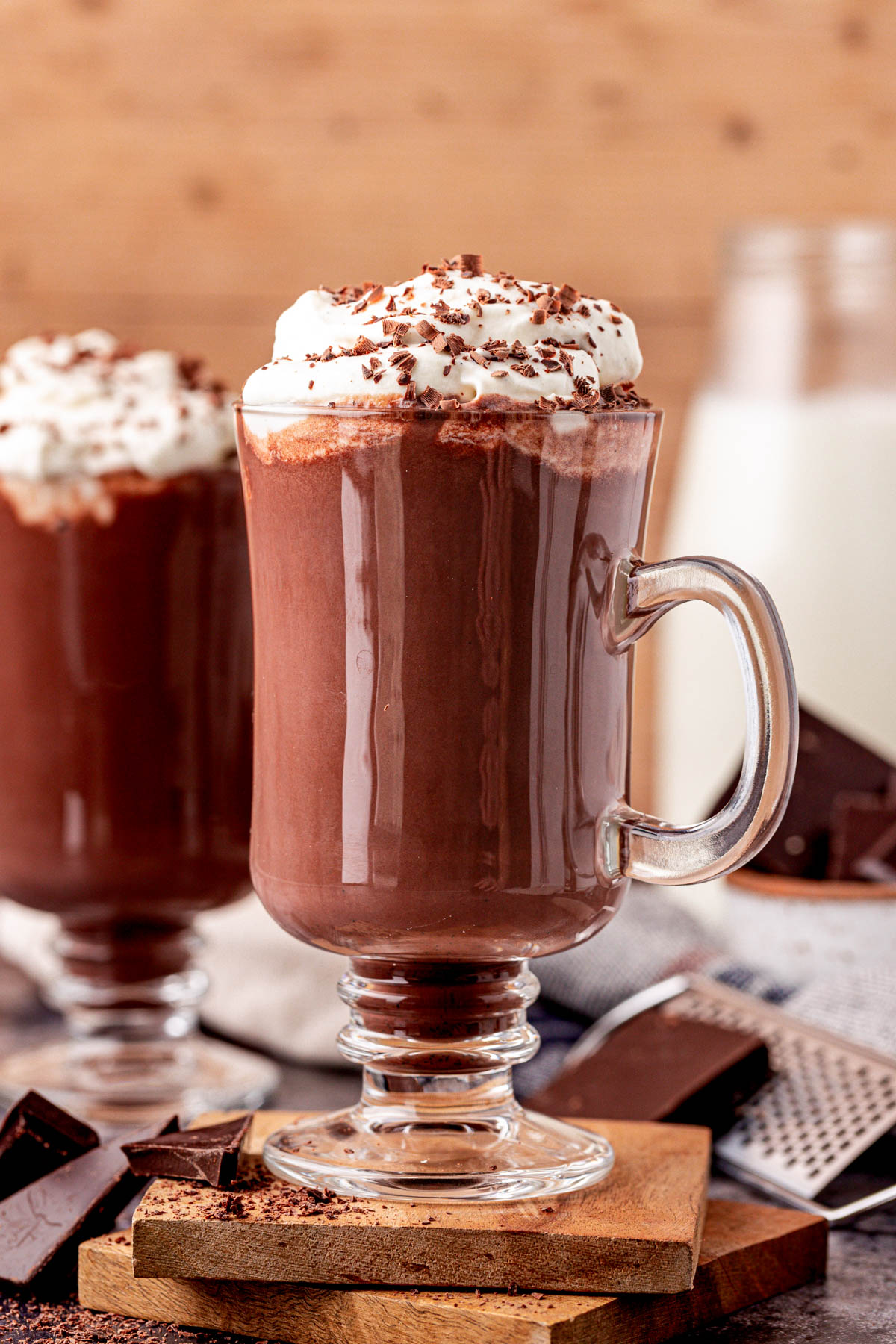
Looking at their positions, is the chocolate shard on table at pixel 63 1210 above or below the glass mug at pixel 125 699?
below

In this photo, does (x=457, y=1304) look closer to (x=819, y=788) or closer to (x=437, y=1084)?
(x=437, y=1084)

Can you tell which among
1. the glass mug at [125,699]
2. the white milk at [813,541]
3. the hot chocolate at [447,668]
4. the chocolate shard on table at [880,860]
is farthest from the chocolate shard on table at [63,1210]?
the white milk at [813,541]

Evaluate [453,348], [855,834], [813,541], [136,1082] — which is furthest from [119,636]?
[813,541]

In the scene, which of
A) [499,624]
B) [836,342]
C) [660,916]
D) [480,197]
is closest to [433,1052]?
[499,624]

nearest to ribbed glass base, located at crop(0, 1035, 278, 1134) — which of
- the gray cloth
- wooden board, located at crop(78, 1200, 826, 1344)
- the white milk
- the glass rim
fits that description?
the gray cloth

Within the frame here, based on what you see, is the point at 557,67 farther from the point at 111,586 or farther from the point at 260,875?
the point at 260,875

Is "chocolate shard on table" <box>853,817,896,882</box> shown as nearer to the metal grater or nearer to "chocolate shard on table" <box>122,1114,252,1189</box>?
the metal grater

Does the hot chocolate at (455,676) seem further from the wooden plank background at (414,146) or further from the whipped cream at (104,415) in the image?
the wooden plank background at (414,146)
